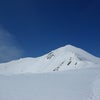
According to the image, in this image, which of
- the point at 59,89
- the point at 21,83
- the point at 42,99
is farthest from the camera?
the point at 21,83

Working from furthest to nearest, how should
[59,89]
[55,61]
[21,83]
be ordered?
1. [55,61]
2. [21,83]
3. [59,89]

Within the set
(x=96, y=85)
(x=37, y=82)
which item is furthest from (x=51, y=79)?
(x=96, y=85)

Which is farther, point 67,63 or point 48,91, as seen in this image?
point 67,63

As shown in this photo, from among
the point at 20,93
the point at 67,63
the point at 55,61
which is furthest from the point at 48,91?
the point at 55,61

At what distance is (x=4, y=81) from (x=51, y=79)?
3.50 metres

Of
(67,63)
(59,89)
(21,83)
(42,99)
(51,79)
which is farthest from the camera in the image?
(67,63)

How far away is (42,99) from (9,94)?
2133 millimetres

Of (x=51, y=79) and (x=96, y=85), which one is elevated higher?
(x=51, y=79)

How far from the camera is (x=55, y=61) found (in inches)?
7008

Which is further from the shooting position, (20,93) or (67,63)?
(67,63)

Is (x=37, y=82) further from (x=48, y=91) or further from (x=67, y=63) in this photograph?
(x=67, y=63)

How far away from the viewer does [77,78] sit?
1706 cm

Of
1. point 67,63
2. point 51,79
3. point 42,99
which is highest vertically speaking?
point 67,63

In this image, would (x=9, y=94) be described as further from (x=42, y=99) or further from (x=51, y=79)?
(x=51, y=79)
